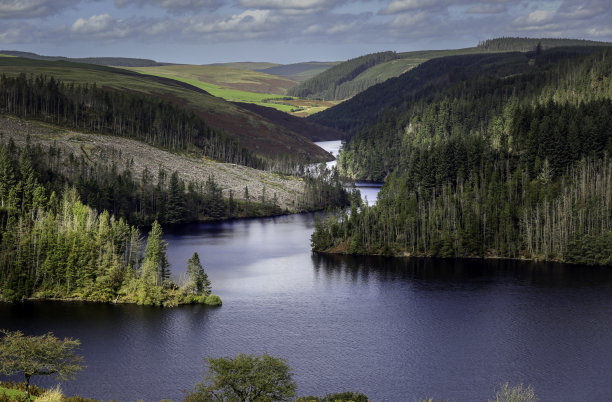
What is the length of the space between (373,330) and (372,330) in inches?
6.5

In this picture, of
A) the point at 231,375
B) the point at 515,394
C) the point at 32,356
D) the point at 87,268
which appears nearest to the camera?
the point at 231,375

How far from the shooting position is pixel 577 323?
4555 inches

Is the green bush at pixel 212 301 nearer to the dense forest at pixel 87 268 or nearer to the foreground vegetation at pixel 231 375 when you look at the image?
the dense forest at pixel 87 268

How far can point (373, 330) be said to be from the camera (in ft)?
371

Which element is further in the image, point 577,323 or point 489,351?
point 577,323

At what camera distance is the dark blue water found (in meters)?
90.8

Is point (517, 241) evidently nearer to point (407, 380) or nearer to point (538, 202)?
point (538, 202)

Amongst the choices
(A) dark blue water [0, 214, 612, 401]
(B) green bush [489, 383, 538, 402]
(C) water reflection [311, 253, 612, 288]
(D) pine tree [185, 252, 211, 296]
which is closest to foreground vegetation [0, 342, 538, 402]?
(B) green bush [489, 383, 538, 402]

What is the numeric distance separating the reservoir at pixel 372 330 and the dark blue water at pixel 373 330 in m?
0.27

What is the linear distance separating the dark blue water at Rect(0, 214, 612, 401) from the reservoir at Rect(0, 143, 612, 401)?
27 cm

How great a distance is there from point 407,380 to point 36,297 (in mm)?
71787

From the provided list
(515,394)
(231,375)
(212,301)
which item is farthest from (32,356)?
(515,394)

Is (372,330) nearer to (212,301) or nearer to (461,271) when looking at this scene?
(212,301)

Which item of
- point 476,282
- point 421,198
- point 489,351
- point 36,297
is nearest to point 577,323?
point 489,351
